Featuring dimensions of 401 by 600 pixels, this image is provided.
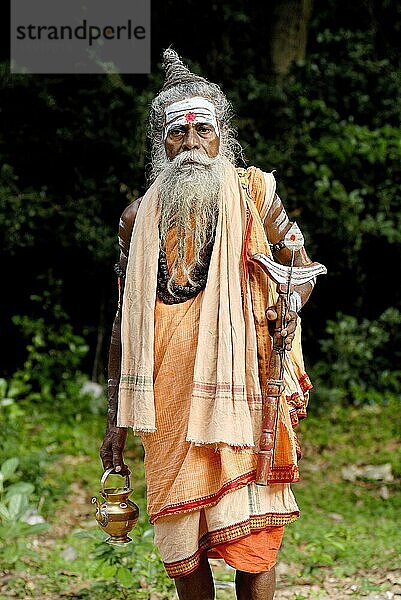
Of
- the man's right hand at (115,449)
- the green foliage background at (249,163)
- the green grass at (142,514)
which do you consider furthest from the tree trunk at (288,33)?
the man's right hand at (115,449)

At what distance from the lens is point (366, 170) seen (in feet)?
28.6

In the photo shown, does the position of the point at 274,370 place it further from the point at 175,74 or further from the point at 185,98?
the point at 175,74

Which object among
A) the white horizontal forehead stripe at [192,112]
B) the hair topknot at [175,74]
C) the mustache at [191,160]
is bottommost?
the mustache at [191,160]

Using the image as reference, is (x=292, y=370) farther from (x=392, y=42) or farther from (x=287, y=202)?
(x=392, y=42)

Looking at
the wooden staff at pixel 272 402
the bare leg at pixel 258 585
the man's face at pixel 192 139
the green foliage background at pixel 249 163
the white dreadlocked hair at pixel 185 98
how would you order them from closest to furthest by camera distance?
the wooden staff at pixel 272 402 → the bare leg at pixel 258 585 → the man's face at pixel 192 139 → the white dreadlocked hair at pixel 185 98 → the green foliage background at pixel 249 163

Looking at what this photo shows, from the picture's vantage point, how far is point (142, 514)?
6.22 metres

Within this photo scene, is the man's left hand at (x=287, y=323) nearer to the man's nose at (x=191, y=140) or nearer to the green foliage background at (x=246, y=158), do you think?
the man's nose at (x=191, y=140)

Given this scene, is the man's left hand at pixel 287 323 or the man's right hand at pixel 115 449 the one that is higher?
the man's left hand at pixel 287 323

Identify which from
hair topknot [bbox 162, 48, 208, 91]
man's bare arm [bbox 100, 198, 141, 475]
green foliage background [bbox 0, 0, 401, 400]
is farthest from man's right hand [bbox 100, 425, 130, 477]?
green foliage background [bbox 0, 0, 401, 400]

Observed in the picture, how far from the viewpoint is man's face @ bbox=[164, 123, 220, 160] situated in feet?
11.1

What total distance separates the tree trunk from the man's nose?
239 inches

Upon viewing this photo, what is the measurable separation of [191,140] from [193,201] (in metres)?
0.22

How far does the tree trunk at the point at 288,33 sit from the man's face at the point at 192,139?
19.8ft

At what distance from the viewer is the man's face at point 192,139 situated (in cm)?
340
